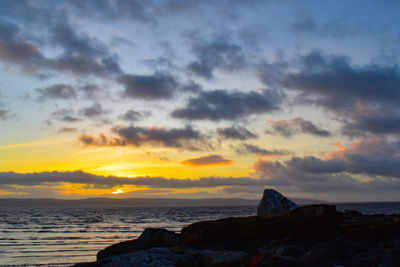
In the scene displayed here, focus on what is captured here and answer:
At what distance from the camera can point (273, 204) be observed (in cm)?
1738

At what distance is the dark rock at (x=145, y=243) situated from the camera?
40.7 feet

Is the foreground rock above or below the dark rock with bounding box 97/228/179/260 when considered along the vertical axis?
above

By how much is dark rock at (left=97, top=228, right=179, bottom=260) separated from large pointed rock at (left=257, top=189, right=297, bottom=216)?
4954mm

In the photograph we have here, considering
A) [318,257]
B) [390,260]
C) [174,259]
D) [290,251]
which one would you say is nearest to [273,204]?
[290,251]

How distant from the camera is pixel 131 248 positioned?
12.4 m

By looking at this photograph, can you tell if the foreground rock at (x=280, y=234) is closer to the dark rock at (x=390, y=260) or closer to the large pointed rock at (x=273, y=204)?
the dark rock at (x=390, y=260)

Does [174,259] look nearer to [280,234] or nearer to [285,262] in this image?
[285,262]

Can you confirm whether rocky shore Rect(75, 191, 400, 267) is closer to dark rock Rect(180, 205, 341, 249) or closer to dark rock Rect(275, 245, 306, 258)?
dark rock Rect(180, 205, 341, 249)

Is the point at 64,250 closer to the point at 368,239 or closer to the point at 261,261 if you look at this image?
the point at 261,261

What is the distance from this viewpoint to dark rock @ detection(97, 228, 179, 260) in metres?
12.4

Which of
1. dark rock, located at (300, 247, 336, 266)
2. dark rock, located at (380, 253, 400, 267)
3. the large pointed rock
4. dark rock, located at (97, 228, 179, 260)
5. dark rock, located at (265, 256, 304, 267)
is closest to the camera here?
dark rock, located at (380, 253, 400, 267)

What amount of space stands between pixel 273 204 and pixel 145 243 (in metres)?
7.39

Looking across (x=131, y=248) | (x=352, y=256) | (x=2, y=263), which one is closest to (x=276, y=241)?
(x=352, y=256)

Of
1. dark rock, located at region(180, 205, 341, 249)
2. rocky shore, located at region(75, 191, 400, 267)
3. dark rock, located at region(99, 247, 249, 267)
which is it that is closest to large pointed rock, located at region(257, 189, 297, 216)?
rocky shore, located at region(75, 191, 400, 267)
